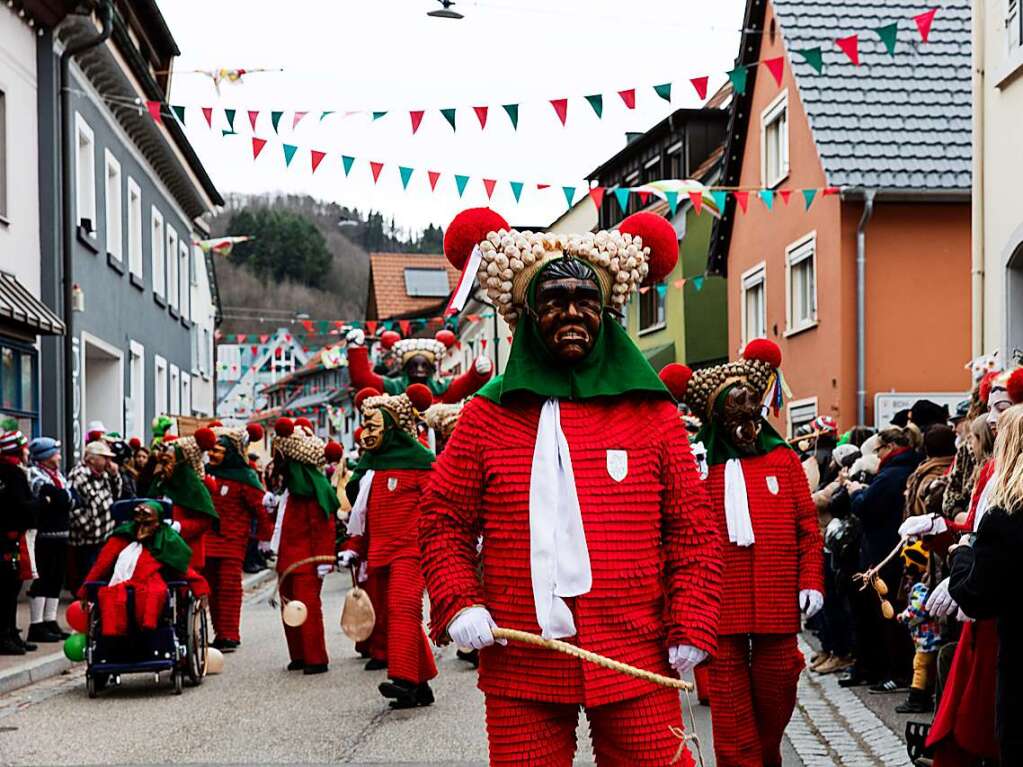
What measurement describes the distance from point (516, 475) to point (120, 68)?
1759cm

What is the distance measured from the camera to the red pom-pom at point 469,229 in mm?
4590

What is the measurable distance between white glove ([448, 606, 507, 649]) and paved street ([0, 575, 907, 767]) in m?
3.11

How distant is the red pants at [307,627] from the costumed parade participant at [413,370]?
154 cm

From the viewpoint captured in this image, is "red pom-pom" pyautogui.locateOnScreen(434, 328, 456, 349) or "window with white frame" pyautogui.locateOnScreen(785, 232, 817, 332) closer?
"red pom-pom" pyautogui.locateOnScreen(434, 328, 456, 349)

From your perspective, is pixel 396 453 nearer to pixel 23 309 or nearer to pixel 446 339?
pixel 446 339

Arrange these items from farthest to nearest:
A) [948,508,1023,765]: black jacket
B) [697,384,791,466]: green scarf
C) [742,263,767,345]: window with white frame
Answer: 1. [742,263,767,345]: window with white frame
2. [697,384,791,466]: green scarf
3. [948,508,1023,765]: black jacket

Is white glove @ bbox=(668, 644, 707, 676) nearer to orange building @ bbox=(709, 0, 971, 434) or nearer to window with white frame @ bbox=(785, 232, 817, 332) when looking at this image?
orange building @ bbox=(709, 0, 971, 434)

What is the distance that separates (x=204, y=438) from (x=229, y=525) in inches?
35.8

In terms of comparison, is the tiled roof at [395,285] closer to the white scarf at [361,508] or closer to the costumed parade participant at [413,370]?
the costumed parade participant at [413,370]

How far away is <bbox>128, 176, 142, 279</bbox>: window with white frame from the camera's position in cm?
2347

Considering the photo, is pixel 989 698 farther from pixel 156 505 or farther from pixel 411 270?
pixel 411 270

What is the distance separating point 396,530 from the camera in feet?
30.3

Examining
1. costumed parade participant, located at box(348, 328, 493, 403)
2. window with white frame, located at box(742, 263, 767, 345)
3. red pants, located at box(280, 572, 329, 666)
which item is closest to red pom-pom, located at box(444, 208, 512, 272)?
costumed parade participant, located at box(348, 328, 493, 403)

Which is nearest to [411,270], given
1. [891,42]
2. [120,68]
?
[120,68]
